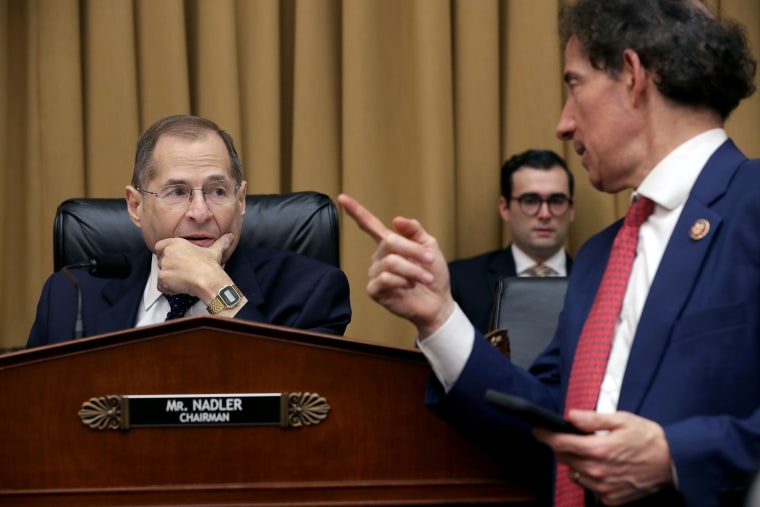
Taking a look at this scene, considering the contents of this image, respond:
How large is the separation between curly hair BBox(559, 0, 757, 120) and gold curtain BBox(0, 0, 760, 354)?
7.48 feet

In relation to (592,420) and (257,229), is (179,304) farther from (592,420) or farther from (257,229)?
(592,420)

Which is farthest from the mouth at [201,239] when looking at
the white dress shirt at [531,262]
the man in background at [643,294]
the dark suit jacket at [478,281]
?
the white dress shirt at [531,262]

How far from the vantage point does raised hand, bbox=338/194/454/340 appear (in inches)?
63.1

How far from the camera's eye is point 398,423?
5.41 feet

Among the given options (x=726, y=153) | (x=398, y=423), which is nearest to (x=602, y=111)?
(x=726, y=153)

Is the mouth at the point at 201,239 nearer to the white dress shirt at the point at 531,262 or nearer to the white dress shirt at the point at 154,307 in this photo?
the white dress shirt at the point at 154,307

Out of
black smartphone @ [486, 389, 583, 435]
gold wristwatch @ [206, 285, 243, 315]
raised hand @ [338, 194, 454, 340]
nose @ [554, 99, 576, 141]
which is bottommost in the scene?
black smartphone @ [486, 389, 583, 435]

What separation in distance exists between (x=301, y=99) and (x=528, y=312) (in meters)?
1.90

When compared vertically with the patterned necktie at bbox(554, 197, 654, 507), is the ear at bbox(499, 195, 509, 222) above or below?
above

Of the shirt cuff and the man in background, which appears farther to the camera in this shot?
the shirt cuff

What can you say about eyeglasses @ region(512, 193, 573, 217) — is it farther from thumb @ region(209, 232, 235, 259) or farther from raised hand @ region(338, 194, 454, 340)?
raised hand @ region(338, 194, 454, 340)

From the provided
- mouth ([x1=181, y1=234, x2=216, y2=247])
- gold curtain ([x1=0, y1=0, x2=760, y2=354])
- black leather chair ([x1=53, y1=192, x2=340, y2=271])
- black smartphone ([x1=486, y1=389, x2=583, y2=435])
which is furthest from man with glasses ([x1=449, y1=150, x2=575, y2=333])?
black smartphone ([x1=486, y1=389, x2=583, y2=435])

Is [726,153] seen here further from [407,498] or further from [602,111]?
[407,498]

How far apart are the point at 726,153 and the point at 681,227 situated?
6.6 inches
